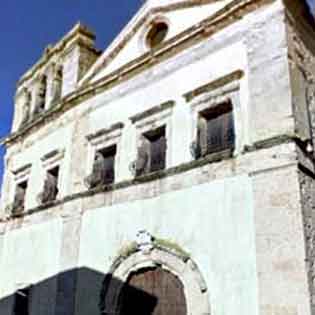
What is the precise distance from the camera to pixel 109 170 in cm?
968

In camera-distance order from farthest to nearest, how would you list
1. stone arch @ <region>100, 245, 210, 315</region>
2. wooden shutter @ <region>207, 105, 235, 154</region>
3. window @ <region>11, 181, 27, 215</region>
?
window @ <region>11, 181, 27, 215</region> → wooden shutter @ <region>207, 105, 235, 154</region> → stone arch @ <region>100, 245, 210, 315</region>

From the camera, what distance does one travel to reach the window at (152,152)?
342 inches

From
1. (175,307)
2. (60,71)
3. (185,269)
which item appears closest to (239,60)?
(185,269)

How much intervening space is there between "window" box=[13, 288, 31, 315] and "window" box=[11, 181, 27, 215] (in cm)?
228

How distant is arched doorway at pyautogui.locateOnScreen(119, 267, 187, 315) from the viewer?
7.40 metres

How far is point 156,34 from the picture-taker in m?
10.2

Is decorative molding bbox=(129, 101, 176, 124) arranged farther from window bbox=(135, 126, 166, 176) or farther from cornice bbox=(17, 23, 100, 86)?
cornice bbox=(17, 23, 100, 86)

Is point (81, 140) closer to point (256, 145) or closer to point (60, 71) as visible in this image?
point (60, 71)

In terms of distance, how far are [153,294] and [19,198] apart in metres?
6.14

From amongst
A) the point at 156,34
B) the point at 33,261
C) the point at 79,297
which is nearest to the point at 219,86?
the point at 156,34

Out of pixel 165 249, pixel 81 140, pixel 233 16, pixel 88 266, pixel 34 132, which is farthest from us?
pixel 34 132

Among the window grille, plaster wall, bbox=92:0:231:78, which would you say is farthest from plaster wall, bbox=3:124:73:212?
the window grille

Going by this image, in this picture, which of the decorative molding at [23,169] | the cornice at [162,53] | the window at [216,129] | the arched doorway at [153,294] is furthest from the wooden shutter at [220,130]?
the decorative molding at [23,169]

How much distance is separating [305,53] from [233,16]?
146cm
